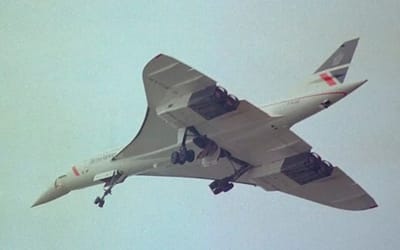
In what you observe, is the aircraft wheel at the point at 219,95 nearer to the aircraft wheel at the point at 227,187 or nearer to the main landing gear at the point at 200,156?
the main landing gear at the point at 200,156

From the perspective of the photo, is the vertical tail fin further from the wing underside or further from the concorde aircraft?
the wing underside

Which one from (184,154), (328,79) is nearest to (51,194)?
(184,154)

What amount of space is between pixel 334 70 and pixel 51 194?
10.9 m

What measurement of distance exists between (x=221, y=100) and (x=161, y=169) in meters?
5.17

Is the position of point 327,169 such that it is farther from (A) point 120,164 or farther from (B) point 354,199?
(A) point 120,164

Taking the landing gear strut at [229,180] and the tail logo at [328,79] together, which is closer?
the tail logo at [328,79]

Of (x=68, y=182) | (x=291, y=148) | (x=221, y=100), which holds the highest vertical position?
(x=221, y=100)

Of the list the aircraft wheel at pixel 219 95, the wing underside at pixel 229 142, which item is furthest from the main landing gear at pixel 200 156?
the aircraft wheel at pixel 219 95

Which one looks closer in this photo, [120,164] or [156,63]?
[156,63]

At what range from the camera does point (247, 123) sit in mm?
33750

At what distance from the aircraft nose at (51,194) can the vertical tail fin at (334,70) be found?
946cm

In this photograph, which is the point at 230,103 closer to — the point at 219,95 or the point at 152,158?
the point at 219,95

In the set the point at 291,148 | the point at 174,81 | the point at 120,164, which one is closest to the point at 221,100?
the point at 174,81

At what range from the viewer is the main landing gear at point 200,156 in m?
34.6
